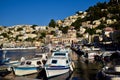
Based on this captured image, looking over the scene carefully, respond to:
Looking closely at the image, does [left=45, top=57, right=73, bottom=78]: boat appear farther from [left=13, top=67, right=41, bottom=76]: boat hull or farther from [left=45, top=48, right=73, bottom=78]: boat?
[left=13, top=67, right=41, bottom=76]: boat hull

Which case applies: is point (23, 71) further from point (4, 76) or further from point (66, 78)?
point (66, 78)

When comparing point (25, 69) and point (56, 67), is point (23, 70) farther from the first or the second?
point (56, 67)

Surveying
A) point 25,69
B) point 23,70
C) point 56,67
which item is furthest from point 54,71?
point 23,70

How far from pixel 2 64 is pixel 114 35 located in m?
83.2

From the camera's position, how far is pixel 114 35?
119 meters

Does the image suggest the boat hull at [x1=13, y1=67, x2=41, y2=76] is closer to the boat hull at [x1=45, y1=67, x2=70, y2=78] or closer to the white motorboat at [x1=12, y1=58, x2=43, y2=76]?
the white motorboat at [x1=12, y1=58, x2=43, y2=76]

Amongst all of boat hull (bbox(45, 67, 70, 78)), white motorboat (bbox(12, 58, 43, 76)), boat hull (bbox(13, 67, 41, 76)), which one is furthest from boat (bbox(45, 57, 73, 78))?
boat hull (bbox(13, 67, 41, 76))

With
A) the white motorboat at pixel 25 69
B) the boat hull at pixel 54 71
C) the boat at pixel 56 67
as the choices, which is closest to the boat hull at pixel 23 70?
the white motorboat at pixel 25 69

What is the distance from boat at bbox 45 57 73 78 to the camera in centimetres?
3294

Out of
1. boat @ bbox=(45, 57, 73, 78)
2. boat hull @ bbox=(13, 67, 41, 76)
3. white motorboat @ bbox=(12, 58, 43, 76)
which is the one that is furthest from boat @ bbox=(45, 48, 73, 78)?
boat hull @ bbox=(13, 67, 41, 76)

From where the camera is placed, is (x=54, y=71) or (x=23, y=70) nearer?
(x=54, y=71)

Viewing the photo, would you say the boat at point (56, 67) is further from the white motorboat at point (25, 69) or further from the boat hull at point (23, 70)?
the boat hull at point (23, 70)

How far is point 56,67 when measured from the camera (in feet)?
110

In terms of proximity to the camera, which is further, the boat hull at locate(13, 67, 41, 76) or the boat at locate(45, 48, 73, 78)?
the boat hull at locate(13, 67, 41, 76)
